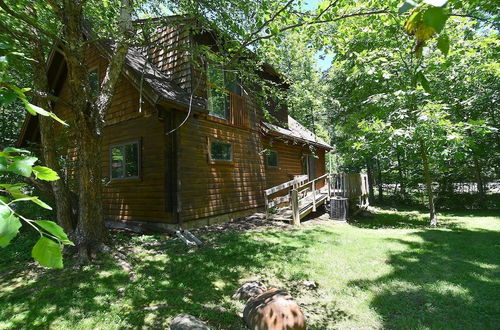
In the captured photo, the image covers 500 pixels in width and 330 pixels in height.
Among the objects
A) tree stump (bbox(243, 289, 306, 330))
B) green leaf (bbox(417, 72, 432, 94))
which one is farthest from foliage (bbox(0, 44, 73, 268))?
tree stump (bbox(243, 289, 306, 330))

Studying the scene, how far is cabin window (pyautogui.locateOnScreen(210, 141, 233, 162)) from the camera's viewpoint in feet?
32.5

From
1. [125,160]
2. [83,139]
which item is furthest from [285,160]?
[83,139]

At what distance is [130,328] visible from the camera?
3424mm

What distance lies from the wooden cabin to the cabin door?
5287 millimetres

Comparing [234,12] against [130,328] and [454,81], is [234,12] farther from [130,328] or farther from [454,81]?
[454,81]

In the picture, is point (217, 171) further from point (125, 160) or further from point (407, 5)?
point (407, 5)

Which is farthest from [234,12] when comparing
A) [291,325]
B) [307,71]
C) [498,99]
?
[307,71]

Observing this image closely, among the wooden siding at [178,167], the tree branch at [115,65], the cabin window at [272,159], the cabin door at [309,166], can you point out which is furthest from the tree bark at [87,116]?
the cabin door at [309,166]

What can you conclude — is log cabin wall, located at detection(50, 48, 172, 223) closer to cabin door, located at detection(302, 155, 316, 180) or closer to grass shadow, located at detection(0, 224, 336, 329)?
grass shadow, located at detection(0, 224, 336, 329)

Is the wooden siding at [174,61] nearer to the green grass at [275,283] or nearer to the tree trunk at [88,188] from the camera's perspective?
the tree trunk at [88,188]

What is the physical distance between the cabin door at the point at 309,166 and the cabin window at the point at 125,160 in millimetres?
10083

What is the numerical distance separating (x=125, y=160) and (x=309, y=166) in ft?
36.8

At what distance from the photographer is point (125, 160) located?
31.7 ft

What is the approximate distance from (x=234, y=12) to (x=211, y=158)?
194 inches
